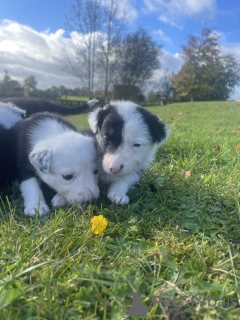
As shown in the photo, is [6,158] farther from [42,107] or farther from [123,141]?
[42,107]

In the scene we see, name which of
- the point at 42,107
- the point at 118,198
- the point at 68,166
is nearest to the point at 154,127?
the point at 118,198

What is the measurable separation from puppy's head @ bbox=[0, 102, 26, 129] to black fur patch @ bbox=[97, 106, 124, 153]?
1.42 meters

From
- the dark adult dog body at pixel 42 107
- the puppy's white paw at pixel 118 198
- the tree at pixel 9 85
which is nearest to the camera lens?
the puppy's white paw at pixel 118 198

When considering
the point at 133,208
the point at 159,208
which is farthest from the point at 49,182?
the point at 159,208

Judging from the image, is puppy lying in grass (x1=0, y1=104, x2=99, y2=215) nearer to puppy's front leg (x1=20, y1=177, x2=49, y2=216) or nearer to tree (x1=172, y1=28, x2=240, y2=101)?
puppy's front leg (x1=20, y1=177, x2=49, y2=216)

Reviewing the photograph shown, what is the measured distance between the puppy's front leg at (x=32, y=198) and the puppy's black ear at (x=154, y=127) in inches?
52.1

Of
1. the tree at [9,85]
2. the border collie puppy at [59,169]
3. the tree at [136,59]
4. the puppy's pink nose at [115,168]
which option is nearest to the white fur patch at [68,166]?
the border collie puppy at [59,169]

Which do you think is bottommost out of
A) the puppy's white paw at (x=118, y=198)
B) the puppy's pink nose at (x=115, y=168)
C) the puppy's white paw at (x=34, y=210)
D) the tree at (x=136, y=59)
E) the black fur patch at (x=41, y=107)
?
the puppy's white paw at (x=34, y=210)

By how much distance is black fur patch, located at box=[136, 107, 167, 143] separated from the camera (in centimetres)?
269

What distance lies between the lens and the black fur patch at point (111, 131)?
244 centimetres

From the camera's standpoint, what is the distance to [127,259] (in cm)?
147

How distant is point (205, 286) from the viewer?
126 cm

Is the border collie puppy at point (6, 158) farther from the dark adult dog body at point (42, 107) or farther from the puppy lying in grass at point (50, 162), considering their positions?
the dark adult dog body at point (42, 107)

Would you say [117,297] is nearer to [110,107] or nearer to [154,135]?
[154,135]
